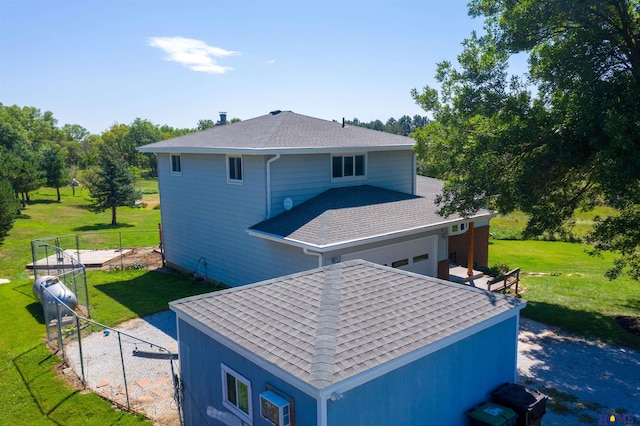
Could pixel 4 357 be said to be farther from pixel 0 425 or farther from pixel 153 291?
pixel 153 291

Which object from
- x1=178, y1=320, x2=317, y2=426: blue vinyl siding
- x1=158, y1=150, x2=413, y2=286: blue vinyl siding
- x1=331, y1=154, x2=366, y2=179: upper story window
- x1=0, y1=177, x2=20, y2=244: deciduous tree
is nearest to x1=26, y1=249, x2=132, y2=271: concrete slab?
x1=0, y1=177, x2=20, y2=244: deciduous tree

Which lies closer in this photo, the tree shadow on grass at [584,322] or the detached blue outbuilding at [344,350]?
the detached blue outbuilding at [344,350]

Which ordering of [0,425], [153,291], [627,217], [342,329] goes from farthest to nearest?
[153,291] < [627,217] < [0,425] < [342,329]

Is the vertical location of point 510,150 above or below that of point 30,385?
above

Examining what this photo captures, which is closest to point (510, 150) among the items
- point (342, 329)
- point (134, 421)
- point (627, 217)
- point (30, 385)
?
point (627, 217)

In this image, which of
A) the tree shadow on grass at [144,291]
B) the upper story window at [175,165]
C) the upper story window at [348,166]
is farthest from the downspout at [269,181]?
the upper story window at [175,165]

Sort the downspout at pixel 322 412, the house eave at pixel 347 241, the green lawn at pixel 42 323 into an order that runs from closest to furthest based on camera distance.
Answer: the downspout at pixel 322 412
the green lawn at pixel 42 323
the house eave at pixel 347 241

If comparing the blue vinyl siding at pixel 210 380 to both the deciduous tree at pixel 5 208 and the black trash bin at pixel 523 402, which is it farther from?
the deciduous tree at pixel 5 208
